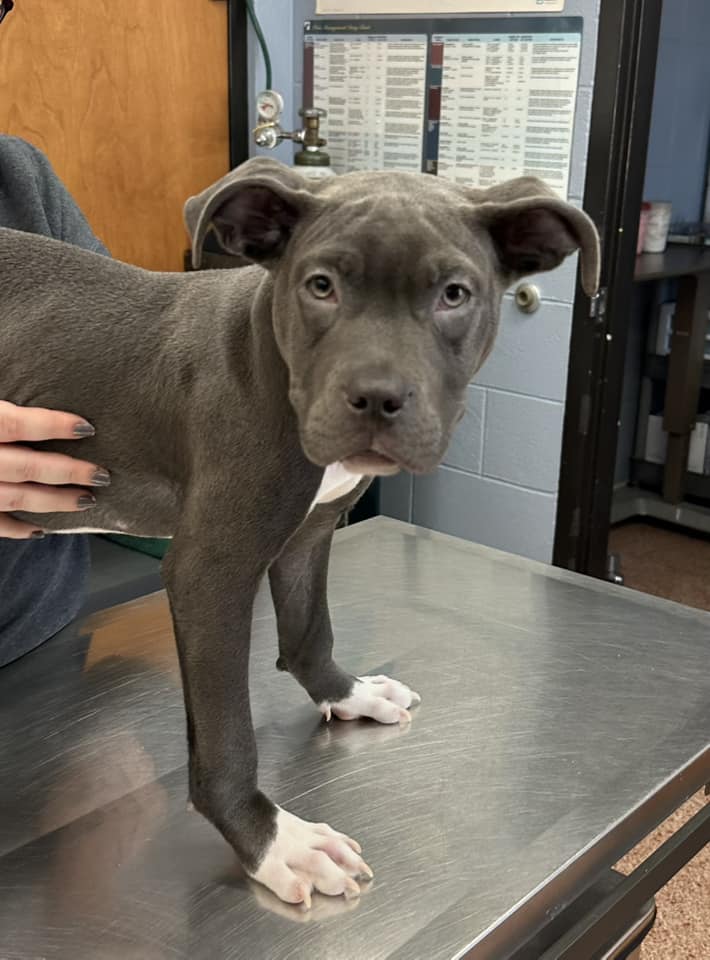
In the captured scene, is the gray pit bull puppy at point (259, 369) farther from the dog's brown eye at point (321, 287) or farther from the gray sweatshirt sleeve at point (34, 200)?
the gray sweatshirt sleeve at point (34, 200)

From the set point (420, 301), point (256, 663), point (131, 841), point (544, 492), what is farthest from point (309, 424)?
point (544, 492)

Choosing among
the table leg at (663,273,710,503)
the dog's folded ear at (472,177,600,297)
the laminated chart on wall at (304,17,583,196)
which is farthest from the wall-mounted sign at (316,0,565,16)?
the dog's folded ear at (472,177,600,297)

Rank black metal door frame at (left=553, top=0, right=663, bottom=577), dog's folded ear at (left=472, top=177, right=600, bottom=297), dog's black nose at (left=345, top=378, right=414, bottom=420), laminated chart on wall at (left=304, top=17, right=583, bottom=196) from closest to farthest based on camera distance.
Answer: dog's black nose at (left=345, top=378, right=414, bottom=420)
dog's folded ear at (left=472, top=177, right=600, bottom=297)
black metal door frame at (left=553, top=0, right=663, bottom=577)
laminated chart on wall at (left=304, top=17, right=583, bottom=196)

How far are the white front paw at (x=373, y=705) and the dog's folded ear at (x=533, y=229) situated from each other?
54cm

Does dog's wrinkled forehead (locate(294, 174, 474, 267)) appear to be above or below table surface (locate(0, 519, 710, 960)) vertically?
above

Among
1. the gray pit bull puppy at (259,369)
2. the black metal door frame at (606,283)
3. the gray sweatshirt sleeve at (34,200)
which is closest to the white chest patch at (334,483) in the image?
the gray pit bull puppy at (259,369)

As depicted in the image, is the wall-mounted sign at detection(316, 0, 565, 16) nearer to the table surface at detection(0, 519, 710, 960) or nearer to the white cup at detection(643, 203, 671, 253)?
the white cup at detection(643, 203, 671, 253)

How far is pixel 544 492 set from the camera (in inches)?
101

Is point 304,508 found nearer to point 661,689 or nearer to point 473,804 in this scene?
point 473,804

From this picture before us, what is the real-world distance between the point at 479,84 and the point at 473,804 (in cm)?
190

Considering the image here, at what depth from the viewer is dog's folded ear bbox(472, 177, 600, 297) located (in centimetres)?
84

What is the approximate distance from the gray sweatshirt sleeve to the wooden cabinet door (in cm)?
103

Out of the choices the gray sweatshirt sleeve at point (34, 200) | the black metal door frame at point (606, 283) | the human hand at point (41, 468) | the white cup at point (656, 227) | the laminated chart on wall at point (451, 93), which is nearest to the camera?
the human hand at point (41, 468)

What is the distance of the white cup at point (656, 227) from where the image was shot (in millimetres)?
3182
